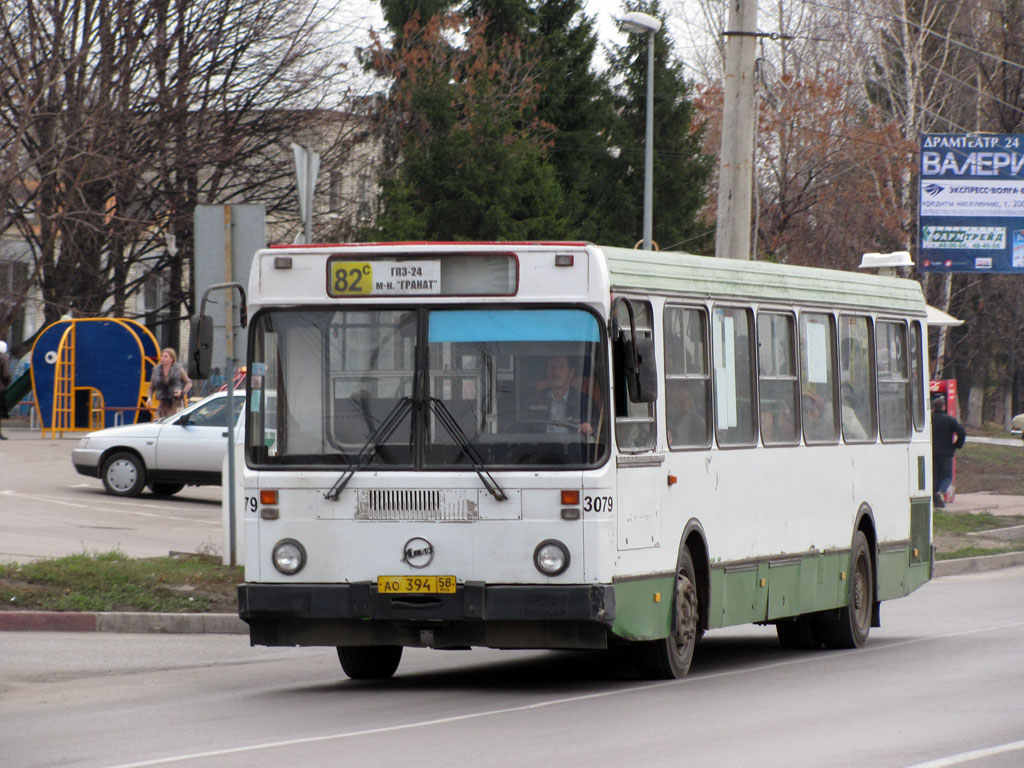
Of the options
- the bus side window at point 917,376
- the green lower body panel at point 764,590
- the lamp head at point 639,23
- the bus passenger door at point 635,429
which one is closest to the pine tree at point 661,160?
the lamp head at point 639,23

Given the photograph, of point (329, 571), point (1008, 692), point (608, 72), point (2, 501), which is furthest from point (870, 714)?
point (608, 72)

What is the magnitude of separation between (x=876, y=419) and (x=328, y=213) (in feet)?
93.2

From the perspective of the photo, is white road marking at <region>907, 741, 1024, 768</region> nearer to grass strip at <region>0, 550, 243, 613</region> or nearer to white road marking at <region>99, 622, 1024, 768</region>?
white road marking at <region>99, 622, 1024, 768</region>

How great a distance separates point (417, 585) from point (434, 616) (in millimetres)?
197

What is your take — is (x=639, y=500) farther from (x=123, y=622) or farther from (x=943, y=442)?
(x=943, y=442)

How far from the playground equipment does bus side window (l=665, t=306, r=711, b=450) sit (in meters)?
23.0

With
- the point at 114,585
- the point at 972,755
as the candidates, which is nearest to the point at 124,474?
the point at 114,585

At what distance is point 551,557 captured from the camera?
32.8ft

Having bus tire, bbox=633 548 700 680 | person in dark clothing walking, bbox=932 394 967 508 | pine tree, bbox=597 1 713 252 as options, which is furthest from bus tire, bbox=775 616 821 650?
pine tree, bbox=597 1 713 252

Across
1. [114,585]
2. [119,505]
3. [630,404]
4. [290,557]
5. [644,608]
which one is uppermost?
[630,404]

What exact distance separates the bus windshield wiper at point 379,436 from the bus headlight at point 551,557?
107 cm

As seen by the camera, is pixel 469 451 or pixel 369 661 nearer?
pixel 469 451

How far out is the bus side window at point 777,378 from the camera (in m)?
12.4

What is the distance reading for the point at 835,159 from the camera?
47.0 meters
